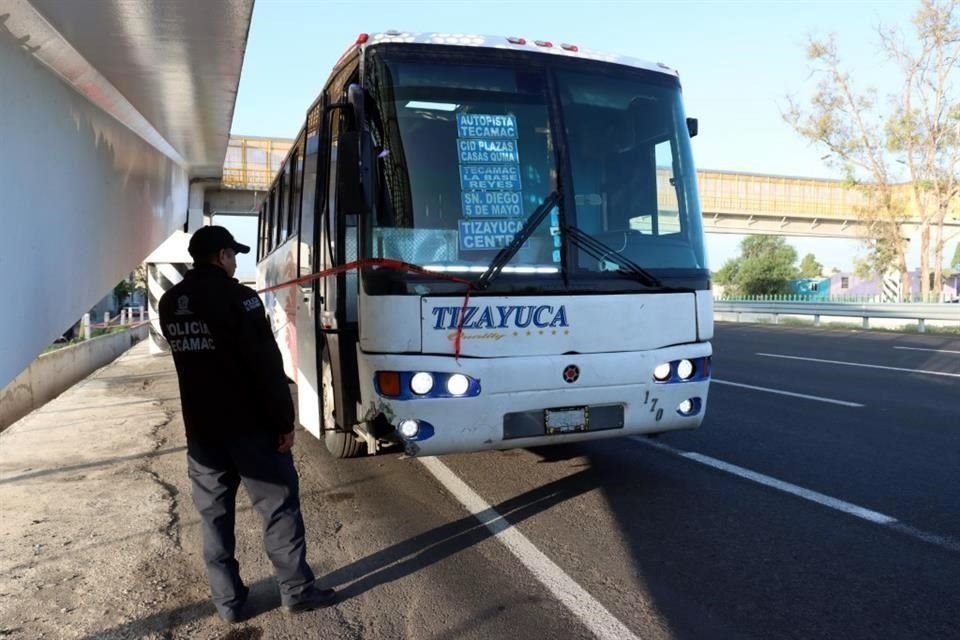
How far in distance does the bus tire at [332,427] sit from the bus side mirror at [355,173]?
1.28 m

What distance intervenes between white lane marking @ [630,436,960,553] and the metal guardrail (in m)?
15.1

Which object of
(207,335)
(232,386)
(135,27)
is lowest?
(232,386)

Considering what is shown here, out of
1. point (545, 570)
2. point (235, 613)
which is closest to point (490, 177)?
point (545, 570)

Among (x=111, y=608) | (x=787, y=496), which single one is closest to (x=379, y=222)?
(x=111, y=608)

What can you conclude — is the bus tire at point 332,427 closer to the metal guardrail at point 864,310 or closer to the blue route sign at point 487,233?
the blue route sign at point 487,233

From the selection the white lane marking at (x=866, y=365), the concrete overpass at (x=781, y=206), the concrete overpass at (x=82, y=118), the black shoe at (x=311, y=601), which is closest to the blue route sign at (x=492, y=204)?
the black shoe at (x=311, y=601)

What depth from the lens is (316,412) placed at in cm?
557

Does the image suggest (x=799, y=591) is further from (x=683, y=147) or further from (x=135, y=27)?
(x=135, y=27)

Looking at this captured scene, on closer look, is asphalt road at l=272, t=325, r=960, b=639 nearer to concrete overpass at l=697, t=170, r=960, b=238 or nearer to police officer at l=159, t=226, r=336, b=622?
police officer at l=159, t=226, r=336, b=622

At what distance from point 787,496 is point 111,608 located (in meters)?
4.38

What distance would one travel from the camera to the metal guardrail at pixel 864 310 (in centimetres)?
2086

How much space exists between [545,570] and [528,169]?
248cm

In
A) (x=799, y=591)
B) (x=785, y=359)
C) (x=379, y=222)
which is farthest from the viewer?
(x=785, y=359)

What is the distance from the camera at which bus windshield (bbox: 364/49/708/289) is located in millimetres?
4602
